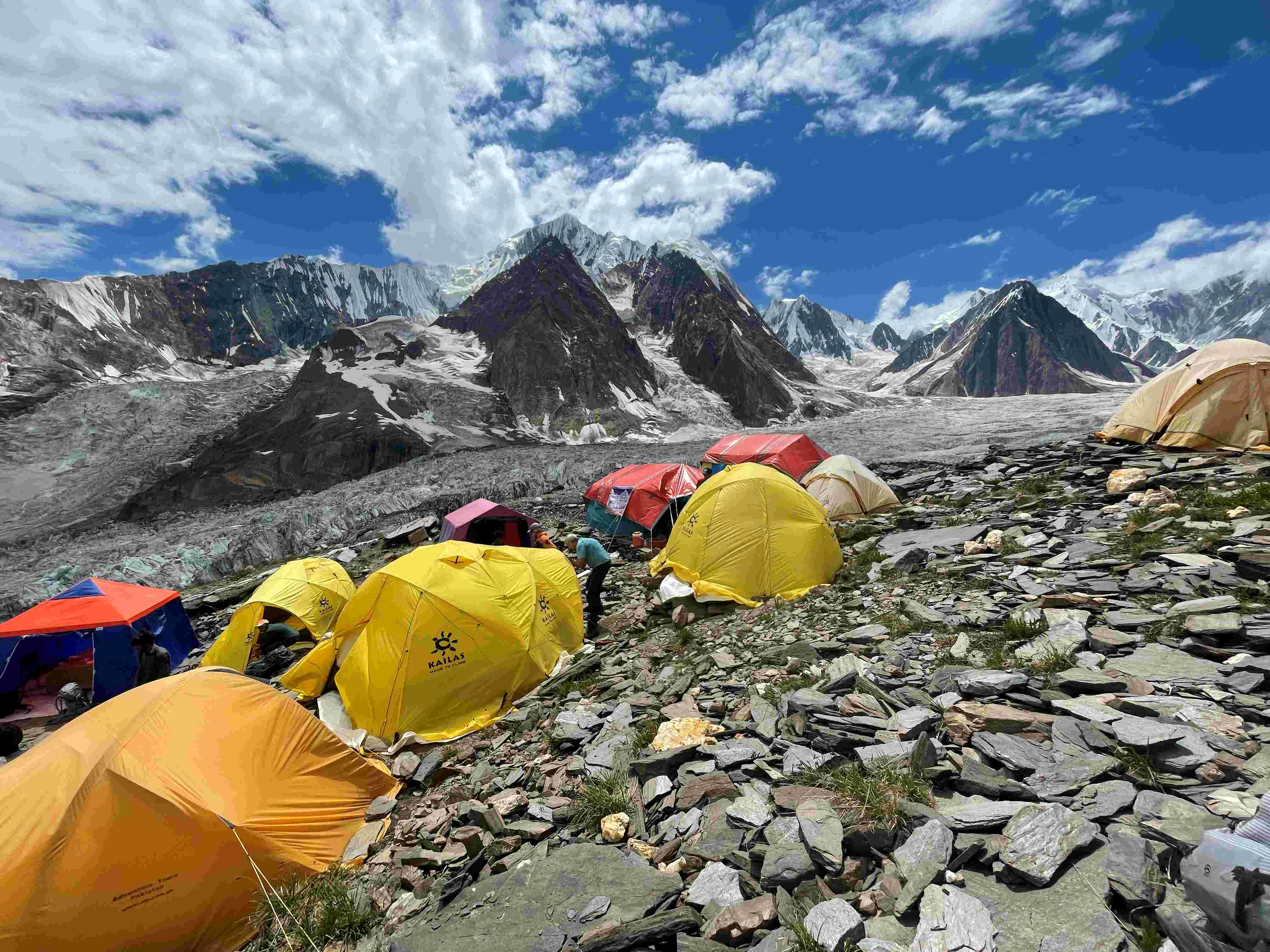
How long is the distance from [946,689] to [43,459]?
88.8m

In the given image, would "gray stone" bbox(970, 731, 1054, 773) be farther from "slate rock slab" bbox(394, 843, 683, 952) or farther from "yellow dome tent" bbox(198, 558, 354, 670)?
"yellow dome tent" bbox(198, 558, 354, 670)

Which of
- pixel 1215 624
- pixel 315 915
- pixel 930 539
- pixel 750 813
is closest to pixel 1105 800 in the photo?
pixel 750 813

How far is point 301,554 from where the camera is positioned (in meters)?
22.7

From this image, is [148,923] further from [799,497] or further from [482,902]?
[799,497]

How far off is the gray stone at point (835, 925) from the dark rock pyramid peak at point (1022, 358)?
187523 millimetres

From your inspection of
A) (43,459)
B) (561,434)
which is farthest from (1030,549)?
(43,459)

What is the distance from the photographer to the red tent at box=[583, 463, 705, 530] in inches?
639

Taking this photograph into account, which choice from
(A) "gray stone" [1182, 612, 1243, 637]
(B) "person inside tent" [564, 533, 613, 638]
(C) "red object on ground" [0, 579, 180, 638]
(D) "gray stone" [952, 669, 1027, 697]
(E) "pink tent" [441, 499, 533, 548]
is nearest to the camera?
(D) "gray stone" [952, 669, 1027, 697]

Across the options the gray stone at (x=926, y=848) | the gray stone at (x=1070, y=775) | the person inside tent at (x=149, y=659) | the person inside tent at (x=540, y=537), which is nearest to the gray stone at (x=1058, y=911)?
the gray stone at (x=926, y=848)

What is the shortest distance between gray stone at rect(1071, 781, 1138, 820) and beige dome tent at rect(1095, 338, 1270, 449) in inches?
551

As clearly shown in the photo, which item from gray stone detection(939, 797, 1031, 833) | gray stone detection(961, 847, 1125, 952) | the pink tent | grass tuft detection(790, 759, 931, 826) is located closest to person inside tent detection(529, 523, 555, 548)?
the pink tent

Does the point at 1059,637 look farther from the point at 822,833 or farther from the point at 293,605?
the point at 293,605

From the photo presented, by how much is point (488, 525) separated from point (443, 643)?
8.77 m

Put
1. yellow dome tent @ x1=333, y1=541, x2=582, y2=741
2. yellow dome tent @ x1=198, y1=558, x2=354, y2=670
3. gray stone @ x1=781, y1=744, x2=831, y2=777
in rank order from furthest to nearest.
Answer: yellow dome tent @ x1=198, y1=558, x2=354, y2=670
yellow dome tent @ x1=333, y1=541, x2=582, y2=741
gray stone @ x1=781, y1=744, x2=831, y2=777
